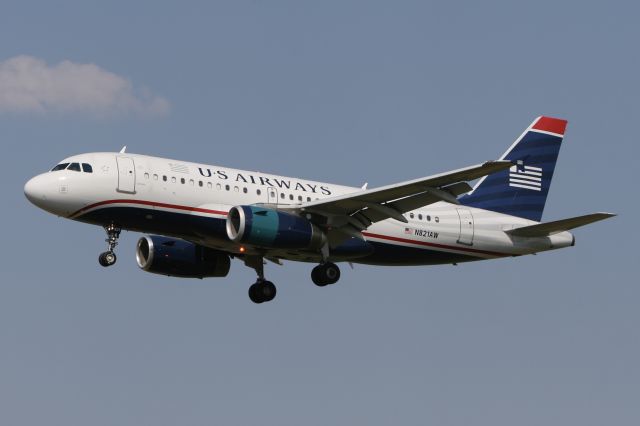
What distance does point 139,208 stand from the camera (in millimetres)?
44906

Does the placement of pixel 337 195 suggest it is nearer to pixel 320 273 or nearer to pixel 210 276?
pixel 320 273

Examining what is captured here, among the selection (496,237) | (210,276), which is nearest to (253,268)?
(210,276)

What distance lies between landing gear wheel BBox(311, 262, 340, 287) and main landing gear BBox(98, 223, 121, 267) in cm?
706

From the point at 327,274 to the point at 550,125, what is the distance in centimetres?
1289

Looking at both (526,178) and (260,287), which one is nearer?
(260,287)

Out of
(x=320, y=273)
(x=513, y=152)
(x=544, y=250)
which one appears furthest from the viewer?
(x=513, y=152)

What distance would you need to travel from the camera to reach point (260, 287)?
49625mm

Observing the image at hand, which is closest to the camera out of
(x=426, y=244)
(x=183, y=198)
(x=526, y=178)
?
(x=183, y=198)

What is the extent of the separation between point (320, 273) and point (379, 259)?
2649 millimetres

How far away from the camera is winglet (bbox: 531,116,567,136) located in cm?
5453

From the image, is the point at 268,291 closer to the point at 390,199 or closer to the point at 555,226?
the point at 390,199

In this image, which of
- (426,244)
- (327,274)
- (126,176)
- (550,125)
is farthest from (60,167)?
(550,125)

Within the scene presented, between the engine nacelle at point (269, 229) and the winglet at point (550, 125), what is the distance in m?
13.1

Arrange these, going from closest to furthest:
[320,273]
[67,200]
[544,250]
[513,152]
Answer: [67,200], [320,273], [544,250], [513,152]
